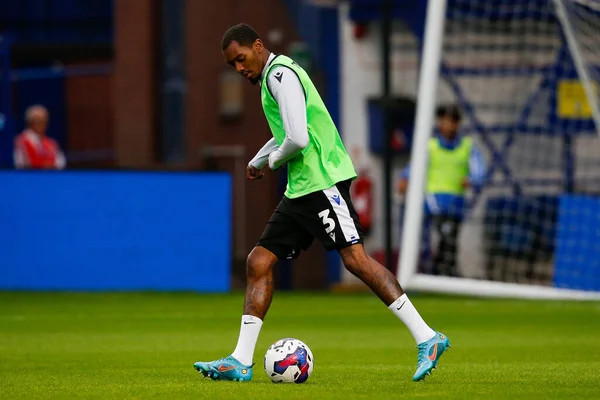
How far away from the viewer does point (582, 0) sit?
1466cm

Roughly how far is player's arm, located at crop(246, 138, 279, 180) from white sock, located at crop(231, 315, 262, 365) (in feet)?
2.55

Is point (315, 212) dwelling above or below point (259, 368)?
above

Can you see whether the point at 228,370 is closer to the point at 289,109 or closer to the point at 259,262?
the point at 259,262

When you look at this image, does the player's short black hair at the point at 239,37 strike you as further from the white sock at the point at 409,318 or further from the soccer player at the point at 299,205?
the white sock at the point at 409,318

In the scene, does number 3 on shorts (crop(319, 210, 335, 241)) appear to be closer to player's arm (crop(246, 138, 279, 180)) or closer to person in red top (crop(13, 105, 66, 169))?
player's arm (crop(246, 138, 279, 180))

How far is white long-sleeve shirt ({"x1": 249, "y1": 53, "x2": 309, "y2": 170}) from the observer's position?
7.60 metres

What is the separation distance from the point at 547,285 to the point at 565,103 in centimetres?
240

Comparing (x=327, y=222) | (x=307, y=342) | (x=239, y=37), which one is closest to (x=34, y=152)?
(x=307, y=342)

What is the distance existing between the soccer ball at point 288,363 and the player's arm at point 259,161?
3.13 feet

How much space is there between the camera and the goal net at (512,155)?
15570mm

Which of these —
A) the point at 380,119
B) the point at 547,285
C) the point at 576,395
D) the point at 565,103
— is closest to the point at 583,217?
the point at 547,285

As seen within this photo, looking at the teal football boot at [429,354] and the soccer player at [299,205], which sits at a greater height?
the soccer player at [299,205]

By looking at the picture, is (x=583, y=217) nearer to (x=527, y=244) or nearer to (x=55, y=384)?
(x=527, y=244)

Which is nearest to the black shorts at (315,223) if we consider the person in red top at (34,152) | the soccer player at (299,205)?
the soccer player at (299,205)
